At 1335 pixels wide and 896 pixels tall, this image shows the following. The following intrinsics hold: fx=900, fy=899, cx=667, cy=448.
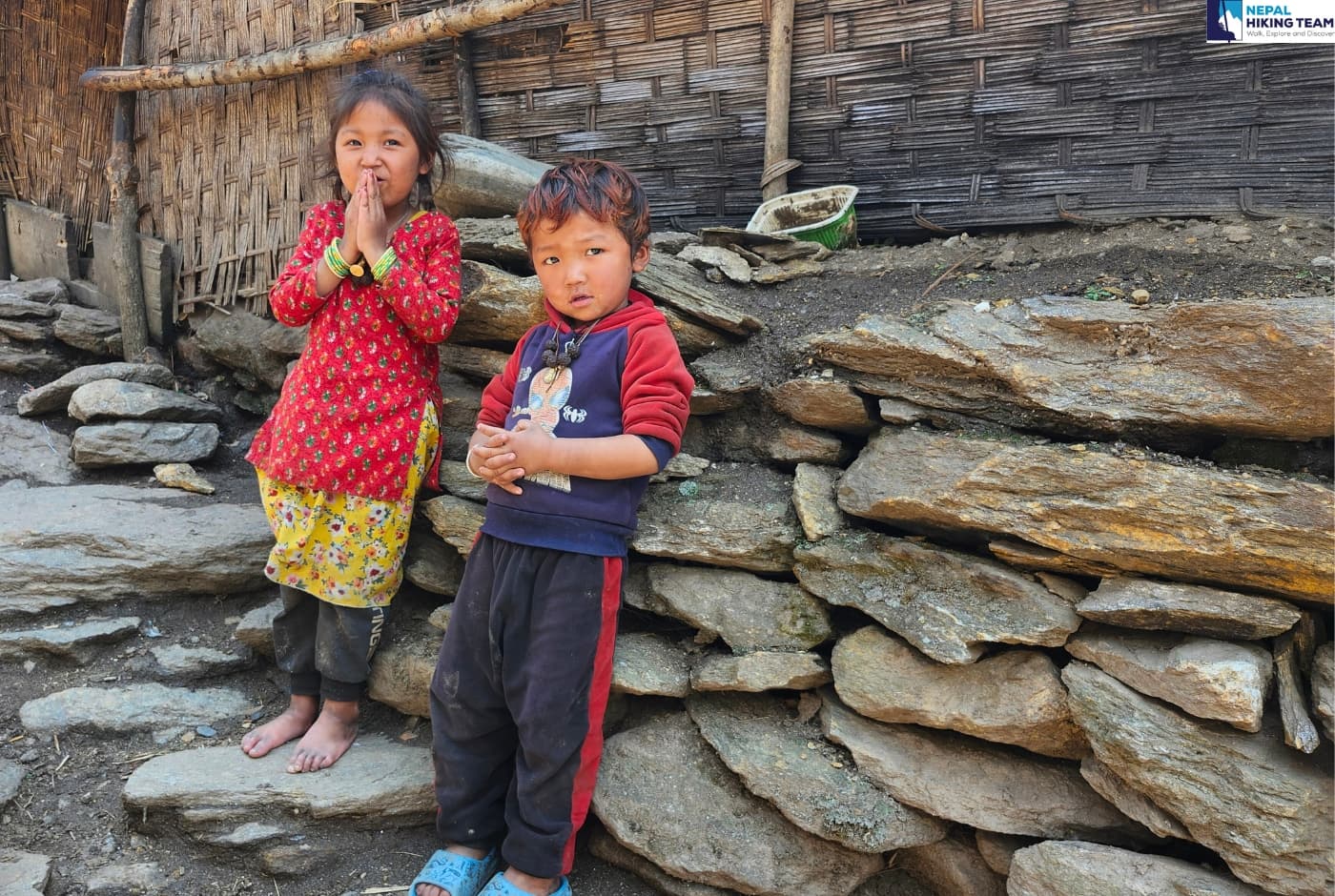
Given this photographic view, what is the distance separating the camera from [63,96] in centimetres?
579

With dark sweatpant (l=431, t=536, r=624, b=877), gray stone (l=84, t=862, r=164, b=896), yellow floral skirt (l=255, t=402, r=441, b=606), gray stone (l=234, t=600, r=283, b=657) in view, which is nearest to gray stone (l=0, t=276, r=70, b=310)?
gray stone (l=234, t=600, r=283, b=657)

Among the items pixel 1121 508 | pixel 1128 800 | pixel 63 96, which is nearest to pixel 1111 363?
pixel 1121 508

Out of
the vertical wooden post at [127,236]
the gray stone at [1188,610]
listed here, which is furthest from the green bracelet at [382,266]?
the vertical wooden post at [127,236]

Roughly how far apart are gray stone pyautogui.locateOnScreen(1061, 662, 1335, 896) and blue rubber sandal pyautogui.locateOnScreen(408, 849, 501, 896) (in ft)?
5.10

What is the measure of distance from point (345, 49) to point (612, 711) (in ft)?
10.4

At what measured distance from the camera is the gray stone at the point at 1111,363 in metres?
2.04

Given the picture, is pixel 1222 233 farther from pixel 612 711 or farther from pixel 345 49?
pixel 345 49

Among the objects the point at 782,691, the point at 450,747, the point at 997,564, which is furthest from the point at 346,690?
the point at 997,564

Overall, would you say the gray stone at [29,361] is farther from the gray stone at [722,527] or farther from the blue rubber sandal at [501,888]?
the blue rubber sandal at [501,888]

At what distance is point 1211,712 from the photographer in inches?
76.8

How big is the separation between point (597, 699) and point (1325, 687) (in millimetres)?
1639

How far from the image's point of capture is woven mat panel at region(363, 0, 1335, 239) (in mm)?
2836

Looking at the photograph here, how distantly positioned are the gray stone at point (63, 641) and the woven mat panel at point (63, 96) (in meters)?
3.59

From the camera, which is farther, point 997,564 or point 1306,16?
point 1306,16
